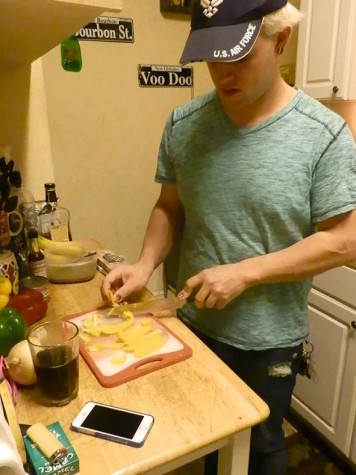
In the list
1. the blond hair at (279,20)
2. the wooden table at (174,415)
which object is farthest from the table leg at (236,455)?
the blond hair at (279,20)

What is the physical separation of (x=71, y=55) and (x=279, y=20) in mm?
1284

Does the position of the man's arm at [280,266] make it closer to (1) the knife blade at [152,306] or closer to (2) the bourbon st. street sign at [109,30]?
(1) the knife blade at [152,306]

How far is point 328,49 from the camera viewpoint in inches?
60.9

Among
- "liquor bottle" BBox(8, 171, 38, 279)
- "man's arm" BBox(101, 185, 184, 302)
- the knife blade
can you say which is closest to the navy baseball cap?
"man's arm" BBox(101, 185, 184, 302)

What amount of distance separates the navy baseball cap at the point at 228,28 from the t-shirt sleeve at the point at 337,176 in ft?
0.81

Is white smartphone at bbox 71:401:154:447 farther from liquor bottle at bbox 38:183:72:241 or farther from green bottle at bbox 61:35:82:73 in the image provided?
green bottle at bbox 61:35:82:73

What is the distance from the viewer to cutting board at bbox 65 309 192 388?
0.66 meters

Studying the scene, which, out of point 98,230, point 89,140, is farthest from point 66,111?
point 98,230

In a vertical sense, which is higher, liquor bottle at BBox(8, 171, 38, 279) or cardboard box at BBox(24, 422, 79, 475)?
liquor bottle at BBox(8, 171, 38, 279)

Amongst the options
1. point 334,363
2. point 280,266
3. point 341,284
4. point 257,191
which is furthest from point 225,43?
point 334,363

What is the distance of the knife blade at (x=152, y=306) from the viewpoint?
84 cm

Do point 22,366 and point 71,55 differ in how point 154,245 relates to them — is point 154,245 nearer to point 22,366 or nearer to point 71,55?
point 22,366

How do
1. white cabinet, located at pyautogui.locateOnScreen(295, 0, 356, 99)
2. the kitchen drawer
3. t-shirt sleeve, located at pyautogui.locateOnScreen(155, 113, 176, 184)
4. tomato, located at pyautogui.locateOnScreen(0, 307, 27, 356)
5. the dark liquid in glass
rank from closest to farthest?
the dark liquid in glass < tomato, located at pyautogui.locateOnScreen(0, 307, 27, 356) < t-shirt sleeve, located at pyautogui.locateOnScreen(155, 113, 176, 184) < the kitchen drawer < white cabinet, located at pyautogui.locateOnScreen(295, 0, 356, 99)

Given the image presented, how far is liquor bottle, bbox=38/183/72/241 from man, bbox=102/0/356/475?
35 centimetres
